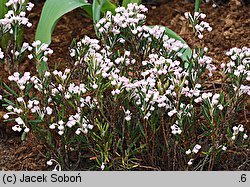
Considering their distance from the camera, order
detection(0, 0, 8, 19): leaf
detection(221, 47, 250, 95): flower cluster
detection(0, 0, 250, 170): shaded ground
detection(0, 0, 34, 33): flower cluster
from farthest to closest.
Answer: detection(0, 0, 8, 19): leaf → detection(0, 0, 250, 170): shaded ground → detection(0, 0, 34, 33): flower cluster → detection(221, 47, 250, 95): flower cluster

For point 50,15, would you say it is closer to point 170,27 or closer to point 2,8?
point 2,8

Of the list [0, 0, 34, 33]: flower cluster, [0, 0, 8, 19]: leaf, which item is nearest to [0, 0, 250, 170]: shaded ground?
[0, 0, 8, 19]: leaf

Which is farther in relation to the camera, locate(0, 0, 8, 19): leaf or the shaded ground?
locate(0, 0, 8, 19): leaf

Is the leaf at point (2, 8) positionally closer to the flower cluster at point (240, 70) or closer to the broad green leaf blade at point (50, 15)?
the broad green leaf blade at point (50, 15)

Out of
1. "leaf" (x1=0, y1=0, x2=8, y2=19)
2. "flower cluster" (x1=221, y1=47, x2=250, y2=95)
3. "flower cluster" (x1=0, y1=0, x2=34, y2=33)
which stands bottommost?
"flower cluster" (x1=221, y1=47, x2=250, y2=95)

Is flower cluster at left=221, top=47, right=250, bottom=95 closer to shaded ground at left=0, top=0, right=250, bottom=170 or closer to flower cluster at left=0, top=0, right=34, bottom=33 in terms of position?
shaded ground at left=0, top=0, right=250, bottom=170

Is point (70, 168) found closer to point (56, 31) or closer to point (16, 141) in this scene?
point (16, 141)
